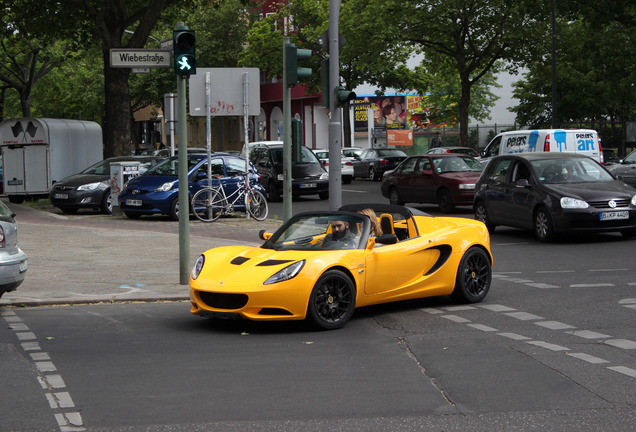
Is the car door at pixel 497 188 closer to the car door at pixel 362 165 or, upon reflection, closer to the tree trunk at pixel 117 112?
the tree trunk at pixel 117 112

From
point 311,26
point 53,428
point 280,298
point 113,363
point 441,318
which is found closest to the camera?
point 53,428

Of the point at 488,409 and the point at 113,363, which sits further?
the point at 113,363

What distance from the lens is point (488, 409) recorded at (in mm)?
6023

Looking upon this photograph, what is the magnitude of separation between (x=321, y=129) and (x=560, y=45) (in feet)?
80.7

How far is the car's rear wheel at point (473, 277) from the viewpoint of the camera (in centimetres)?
1030

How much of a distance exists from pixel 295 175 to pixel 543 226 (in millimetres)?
14063

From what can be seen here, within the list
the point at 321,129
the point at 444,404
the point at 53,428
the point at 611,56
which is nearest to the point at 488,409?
the point at 444,404

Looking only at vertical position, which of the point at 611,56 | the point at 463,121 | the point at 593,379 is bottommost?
the point at 593,379

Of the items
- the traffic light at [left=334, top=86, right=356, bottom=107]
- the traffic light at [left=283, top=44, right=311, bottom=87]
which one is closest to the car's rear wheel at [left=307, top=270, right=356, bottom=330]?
the traffic light at [left=283, top=44, right=311, bottom=87]

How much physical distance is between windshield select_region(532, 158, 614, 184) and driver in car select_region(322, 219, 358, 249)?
853cm

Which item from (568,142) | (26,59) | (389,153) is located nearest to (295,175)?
(568,142)

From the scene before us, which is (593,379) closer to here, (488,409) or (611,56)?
A: (488,409)

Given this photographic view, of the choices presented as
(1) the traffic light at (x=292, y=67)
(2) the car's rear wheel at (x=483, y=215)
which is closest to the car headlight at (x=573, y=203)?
(2) the car's rear wheel at (x=483, y=215)

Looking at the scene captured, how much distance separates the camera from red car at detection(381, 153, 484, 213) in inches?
951
